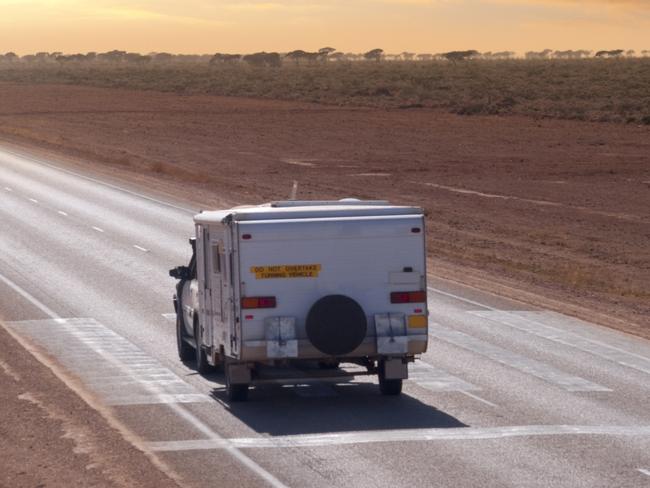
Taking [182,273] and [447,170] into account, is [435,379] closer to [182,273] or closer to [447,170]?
[182,273]

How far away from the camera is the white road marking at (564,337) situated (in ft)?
60.7

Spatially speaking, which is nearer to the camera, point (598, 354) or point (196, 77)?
point (598, 354)

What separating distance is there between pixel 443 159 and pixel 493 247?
21950 mm

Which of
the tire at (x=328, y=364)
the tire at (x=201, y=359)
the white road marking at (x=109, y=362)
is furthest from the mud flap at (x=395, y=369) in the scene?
the tire at (x=201, y=359)

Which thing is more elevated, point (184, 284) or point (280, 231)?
point (280, 231)

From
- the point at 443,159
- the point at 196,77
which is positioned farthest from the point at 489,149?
the point at 196,77

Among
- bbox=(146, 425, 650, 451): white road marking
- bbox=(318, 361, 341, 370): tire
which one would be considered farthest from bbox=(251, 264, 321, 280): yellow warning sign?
bbox=(146, 425, 650, 451): white road marking

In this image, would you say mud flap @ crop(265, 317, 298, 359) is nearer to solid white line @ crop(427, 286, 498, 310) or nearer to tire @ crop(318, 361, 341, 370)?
tire @ crop(318, 361, 341, 370)

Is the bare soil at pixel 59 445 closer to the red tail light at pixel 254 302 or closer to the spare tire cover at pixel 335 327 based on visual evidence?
the red tail light at pixel 254 302

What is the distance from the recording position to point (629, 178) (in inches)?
1817

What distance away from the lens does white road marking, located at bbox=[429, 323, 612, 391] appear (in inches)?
656

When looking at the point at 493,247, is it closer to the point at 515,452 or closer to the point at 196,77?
the point at 515,452

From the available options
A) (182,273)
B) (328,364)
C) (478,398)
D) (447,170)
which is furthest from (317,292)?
(447,170)

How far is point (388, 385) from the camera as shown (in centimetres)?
1553
